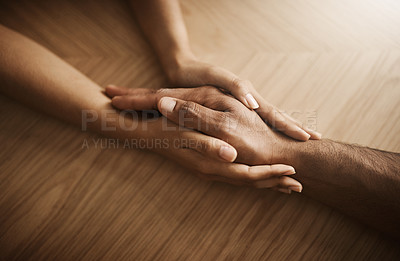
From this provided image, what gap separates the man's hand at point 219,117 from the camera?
0.68 metres

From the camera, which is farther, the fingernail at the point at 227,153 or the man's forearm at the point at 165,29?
the man's forearm at the point at 165,29

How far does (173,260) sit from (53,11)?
88 cm

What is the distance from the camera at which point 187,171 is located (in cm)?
73

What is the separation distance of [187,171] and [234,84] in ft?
0.92

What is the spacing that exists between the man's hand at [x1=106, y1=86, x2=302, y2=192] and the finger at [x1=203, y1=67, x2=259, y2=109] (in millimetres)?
18

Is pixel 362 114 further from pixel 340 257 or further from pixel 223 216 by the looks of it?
pixel 223 216

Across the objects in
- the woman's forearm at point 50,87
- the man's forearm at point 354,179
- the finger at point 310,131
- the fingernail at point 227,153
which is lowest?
the woman's forearm at point 50,87

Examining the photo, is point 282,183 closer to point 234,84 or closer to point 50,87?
point 234,84

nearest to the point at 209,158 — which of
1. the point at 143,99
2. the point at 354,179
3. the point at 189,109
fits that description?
the point at 189,109

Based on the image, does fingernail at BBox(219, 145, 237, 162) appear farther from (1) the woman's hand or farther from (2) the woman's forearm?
(2) the woman's forearm

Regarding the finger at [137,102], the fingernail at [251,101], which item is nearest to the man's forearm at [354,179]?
the fingernail at [251,101]

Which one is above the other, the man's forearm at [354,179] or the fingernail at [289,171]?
the man's forearm at [354,179]

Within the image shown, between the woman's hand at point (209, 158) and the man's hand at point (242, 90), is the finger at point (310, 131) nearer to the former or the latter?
the man's hand at point (242, 90)

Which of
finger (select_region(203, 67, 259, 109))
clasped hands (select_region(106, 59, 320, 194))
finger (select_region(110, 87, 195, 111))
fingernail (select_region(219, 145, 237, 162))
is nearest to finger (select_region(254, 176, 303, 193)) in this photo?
clasped hands (select_region(106, 59, 320, 194))
